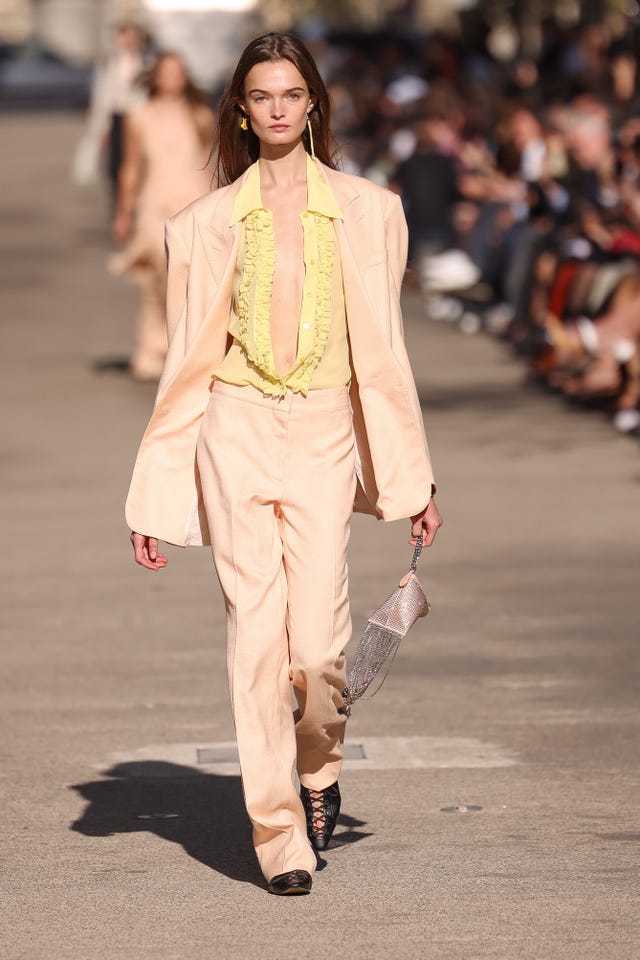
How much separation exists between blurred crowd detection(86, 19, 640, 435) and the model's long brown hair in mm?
449

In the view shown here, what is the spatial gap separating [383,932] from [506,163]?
14.7 meters

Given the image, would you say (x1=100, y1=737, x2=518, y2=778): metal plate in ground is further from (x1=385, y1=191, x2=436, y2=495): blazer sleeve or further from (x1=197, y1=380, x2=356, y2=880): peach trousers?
(x1=385, y1=191, x2=436, y2=495): blazer sleeve

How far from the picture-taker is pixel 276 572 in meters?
5.48

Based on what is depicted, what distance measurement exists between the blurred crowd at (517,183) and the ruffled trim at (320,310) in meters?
0.41

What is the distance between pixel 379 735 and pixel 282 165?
2.19 m

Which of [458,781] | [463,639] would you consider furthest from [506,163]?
[458,781]

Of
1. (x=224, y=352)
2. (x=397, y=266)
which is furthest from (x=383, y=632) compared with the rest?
(x=397, y=266)

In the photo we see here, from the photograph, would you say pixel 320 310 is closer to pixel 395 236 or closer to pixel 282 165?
pixel 395 236

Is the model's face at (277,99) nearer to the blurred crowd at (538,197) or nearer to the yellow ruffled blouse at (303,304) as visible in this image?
the yellow ruffled blouse at (303,304)

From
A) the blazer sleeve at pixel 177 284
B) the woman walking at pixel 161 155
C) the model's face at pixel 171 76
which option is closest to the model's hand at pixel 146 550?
the blazer sleeve at pixel 177 284

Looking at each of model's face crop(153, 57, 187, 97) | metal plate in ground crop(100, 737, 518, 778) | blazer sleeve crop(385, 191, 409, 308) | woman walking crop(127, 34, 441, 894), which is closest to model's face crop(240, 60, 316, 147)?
woman walking crop(127, 34, 441, 894)

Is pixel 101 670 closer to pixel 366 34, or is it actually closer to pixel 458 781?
pixel 458 781

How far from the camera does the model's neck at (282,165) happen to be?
5.59m

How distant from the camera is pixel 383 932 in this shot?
5113 millimetres
